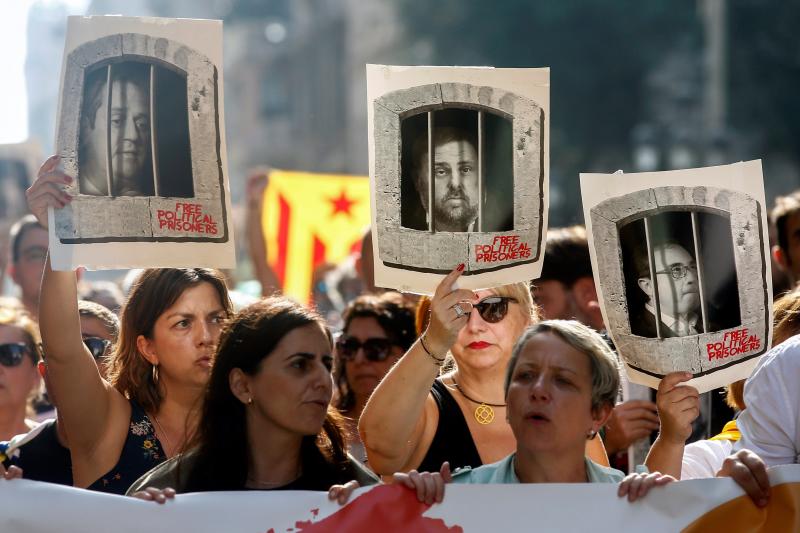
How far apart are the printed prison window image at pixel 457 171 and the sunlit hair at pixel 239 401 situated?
1.60 ft

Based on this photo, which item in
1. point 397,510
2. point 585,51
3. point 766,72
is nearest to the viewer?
point 397,510

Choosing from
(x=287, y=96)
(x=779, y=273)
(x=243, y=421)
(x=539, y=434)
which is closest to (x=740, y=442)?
(x=539, y=434)

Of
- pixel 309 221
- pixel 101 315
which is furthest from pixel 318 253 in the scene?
pixel 101 315

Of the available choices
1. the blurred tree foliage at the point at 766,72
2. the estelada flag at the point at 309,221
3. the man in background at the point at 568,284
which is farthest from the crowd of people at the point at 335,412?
the blurred tree foliage at the point at 766,72

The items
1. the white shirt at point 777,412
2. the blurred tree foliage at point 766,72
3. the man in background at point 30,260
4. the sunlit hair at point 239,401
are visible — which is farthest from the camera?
the blurred tree foliage at point 766,72

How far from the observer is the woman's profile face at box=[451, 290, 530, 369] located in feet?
13.3

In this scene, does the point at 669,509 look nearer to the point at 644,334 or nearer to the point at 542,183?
the point at 644,334

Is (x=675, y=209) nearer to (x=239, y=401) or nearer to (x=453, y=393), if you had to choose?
(x=453, y=393)

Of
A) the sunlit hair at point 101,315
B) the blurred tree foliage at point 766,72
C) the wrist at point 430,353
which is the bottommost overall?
the wrist at point 430,353

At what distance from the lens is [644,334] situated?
355cm

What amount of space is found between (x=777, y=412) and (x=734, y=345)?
0.27 meters

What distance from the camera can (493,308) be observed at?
411 centimetres

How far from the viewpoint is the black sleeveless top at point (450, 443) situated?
3.82 m

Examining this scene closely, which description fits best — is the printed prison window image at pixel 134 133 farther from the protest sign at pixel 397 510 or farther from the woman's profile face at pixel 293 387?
the protest sign at pixel 397 510
